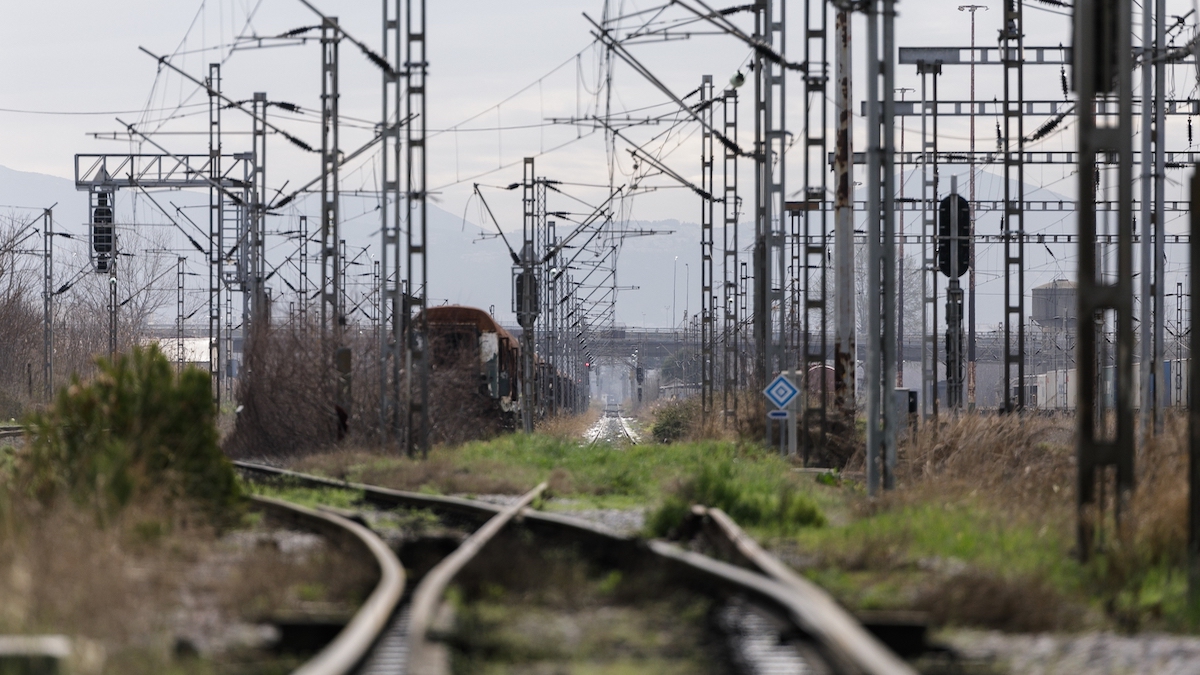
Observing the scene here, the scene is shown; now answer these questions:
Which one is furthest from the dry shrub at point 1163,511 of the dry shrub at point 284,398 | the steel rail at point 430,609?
the dry shrub at point 284,398

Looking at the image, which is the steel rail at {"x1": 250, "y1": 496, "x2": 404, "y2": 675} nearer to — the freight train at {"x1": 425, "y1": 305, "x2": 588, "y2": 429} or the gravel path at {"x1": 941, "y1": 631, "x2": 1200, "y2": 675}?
the gravel path at {"x1": 941, "y1": 631, "x2": 1200, "y2": 675}

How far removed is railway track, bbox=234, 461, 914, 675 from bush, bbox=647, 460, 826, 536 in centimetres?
32

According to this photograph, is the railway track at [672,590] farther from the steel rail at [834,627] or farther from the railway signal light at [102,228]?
the railway signal light at [102,228]

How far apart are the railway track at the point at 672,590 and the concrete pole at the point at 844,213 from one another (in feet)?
33.9

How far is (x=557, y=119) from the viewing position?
30.3m

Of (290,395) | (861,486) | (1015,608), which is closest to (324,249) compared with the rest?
(290,395)

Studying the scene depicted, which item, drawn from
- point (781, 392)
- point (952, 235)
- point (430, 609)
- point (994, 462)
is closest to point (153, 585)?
point (430, 609)

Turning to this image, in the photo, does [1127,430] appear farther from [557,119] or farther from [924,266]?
[924,266]

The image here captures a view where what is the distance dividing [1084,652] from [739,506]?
667 cm

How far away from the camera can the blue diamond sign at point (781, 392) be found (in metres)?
24.3

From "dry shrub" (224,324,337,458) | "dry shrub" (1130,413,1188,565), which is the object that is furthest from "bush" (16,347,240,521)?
"dry shrub" (224,324,337,458)

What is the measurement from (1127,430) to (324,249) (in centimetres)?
2043

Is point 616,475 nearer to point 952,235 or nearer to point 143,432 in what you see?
point 143,432

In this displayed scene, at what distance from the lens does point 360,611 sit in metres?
7.40
